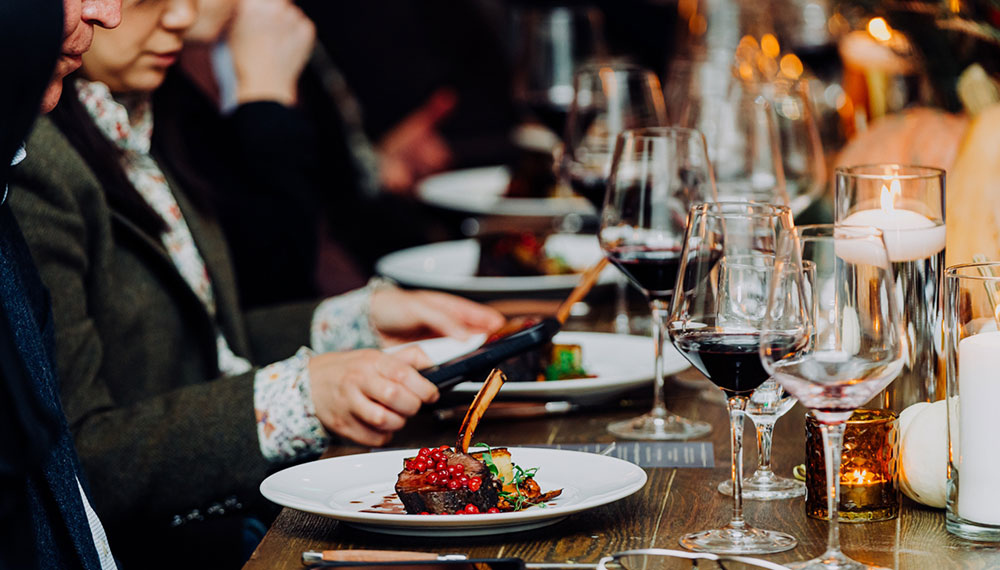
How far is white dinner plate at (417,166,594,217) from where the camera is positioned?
2514mm

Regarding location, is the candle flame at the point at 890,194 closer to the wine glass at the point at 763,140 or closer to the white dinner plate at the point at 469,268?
the wine glass at the point at 763,140

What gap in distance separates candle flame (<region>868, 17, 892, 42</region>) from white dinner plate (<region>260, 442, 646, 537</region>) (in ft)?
3.86

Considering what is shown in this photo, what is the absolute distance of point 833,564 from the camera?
84 centimetres

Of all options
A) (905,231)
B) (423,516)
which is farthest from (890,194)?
(423,516)

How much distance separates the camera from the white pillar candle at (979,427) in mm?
895

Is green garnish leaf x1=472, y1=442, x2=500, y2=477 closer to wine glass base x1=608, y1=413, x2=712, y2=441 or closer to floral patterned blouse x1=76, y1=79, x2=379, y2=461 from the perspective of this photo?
wine glass base x1=608, y1=413, x2=712, y2=441

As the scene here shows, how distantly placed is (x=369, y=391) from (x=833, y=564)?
535 millimetres

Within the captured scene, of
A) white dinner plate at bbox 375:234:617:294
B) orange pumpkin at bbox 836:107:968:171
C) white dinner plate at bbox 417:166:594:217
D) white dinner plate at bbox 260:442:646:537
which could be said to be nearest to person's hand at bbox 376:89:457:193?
white dinner plate at bbox 417:166:594:217

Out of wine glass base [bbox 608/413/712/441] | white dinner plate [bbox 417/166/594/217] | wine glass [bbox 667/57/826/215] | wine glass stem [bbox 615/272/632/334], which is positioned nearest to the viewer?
wine glass base [bbox 608/413/712/441]

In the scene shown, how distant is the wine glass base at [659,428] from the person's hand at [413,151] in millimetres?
2573

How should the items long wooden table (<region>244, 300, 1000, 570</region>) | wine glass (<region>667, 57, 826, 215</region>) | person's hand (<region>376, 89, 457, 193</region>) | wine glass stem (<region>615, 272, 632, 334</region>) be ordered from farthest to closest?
person's hand (<region>376, 89, 457, 193</region>) → wine glass stem (<region>615, 272, 632, 334</region>) → wine glass (<region>667, 57, 826, 215</region>) → long wooden table (<region>244, 300, 1000, 570</region>)

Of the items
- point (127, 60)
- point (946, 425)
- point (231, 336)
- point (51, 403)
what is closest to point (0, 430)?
point (51, 403)

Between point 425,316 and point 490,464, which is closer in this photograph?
point 490,464

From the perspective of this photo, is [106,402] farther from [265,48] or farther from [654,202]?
[265,48]
